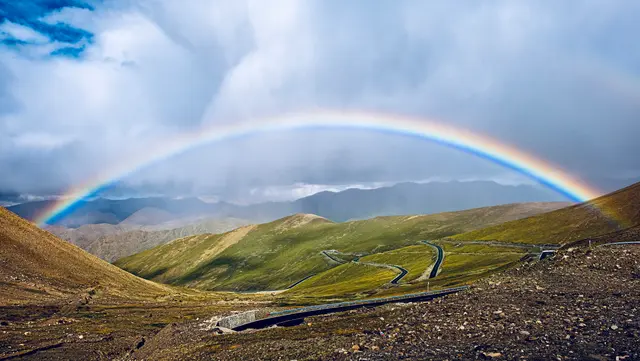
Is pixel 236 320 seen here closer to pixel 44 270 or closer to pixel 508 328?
pixel 508 328

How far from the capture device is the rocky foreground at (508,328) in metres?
26.8

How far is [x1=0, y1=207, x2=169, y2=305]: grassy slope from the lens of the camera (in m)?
116

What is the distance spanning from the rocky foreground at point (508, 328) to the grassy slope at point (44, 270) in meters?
79.9

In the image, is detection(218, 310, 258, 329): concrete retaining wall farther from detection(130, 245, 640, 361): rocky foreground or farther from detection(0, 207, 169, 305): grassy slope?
detection(0, 207, 169, 305): grassy slope

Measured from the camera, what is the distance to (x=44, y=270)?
5433 inches

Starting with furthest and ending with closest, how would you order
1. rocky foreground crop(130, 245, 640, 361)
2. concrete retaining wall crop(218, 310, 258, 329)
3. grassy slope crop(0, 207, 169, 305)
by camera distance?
1. grassy slope crop(0, 207, 169, 305)
2. concrete retaining wall crop(218, 310, 258, 329)
3. rocky foreground crop(130, 245, 640, 361)

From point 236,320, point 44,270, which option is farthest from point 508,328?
point 44,270

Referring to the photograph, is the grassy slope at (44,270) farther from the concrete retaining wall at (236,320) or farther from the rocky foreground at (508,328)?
the rocky foreground at (508,328)

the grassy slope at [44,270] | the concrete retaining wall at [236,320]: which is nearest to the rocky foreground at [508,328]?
the concrete retaining wall at [236,320]

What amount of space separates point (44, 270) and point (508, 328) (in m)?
148

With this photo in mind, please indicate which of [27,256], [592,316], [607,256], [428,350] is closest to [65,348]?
[428,350]

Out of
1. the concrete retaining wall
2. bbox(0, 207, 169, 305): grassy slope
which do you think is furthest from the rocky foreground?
bbox(0, 207, 169, 305): grassy slope

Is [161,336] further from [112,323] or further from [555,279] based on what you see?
[555,279]

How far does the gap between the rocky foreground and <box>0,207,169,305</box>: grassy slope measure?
79.9 metres
